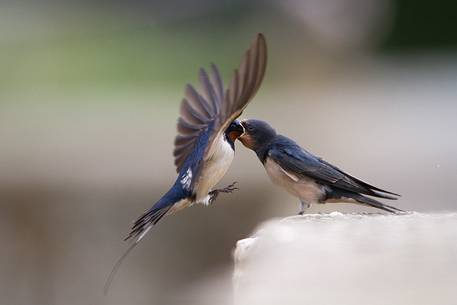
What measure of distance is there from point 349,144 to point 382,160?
1.39 feet

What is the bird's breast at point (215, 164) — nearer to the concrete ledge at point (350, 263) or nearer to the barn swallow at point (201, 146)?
the barn swallow at point (201, 146)

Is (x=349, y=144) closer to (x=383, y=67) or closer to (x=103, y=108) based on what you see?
(x=103, y=108)

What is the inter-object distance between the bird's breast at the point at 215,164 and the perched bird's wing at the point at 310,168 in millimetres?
463

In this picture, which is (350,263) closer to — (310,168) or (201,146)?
(201,146)

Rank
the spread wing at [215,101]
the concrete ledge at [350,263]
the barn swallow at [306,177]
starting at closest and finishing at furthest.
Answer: the concrete ledge at [350,263]
the spread wing at [215,101]
the barn swallow at [306,177]

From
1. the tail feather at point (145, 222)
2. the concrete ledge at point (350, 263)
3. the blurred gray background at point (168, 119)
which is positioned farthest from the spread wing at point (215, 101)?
the blurred gray background at point (168, 119)

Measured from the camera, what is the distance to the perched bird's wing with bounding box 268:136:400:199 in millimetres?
4289

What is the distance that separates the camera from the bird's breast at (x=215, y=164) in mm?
3871

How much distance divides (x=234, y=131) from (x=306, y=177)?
1.20ft

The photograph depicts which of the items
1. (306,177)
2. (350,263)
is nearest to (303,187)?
(306,177)

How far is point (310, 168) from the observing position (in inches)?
172

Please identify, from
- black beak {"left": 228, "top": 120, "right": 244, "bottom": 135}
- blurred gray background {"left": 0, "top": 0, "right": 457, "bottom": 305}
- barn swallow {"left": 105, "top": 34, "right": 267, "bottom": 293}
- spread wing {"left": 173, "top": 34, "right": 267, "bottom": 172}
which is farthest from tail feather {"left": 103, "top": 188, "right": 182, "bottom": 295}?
blurred gray background {"left": 0, "top": 0, "right": 457, "bottom": 305}

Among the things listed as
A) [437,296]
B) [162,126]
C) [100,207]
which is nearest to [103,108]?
[162,126]

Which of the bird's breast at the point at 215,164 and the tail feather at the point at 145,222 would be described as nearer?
the tail feather at the point at 145,222
